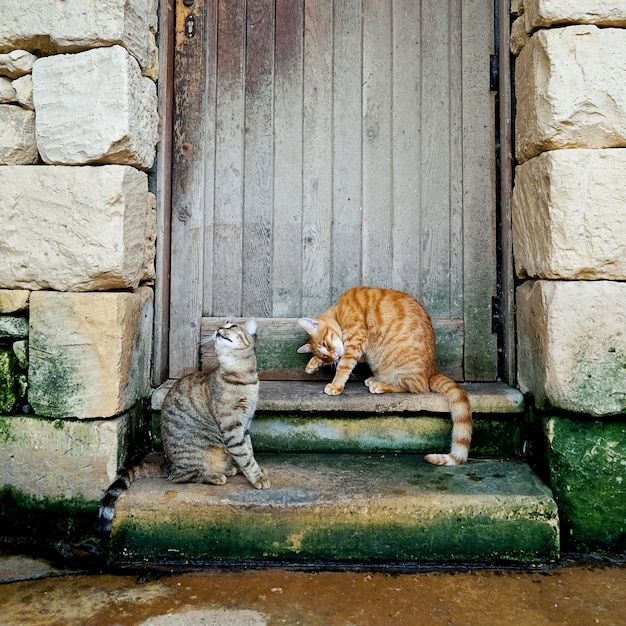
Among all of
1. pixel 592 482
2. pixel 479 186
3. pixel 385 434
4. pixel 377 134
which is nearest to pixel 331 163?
pixel 377 134

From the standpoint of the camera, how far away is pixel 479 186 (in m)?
3.01

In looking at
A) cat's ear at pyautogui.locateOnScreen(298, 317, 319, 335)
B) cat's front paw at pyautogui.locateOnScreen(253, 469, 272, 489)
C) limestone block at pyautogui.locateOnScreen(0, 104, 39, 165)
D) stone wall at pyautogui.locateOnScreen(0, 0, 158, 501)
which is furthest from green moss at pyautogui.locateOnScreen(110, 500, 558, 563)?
limestone block at pyautogui.locateOnScreen(0, 104, 39, 165)

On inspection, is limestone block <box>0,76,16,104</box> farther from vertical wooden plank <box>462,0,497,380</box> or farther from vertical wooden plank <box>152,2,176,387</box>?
vertical wooden plank <box>462,0,497,380</box>

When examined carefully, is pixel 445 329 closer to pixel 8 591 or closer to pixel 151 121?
pixel 151 121

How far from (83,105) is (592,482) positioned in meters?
2.51

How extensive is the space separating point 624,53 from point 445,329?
4.61 feet

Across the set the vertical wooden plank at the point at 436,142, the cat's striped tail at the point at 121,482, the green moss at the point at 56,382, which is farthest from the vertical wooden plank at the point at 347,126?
the green moss at the point at 56,382

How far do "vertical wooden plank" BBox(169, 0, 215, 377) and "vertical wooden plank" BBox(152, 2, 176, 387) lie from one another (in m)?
0.06

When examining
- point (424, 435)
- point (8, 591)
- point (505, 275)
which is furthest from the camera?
point (505, 275)

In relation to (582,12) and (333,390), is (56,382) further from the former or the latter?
(582,12)

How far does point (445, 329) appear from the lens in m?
3.02

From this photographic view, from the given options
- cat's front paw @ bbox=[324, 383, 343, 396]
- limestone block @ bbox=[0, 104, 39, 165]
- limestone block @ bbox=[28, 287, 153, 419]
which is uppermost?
limestone block @ bbox=[0, 104, 39, 165]

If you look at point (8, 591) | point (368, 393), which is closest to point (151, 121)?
point (368, 393)

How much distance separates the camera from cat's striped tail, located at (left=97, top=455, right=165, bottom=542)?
2.25 m
